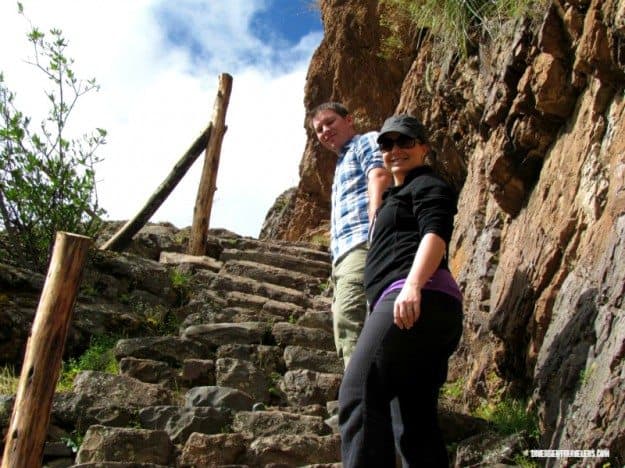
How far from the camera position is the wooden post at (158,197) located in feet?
30.4

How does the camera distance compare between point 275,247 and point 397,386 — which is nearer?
point 397,386

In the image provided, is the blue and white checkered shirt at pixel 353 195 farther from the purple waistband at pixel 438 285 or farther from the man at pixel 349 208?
the purple waistband at pixel 438 285

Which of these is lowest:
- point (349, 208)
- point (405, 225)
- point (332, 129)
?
point (405, 225)

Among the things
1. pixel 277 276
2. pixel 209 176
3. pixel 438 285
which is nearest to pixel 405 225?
pixel 438 285

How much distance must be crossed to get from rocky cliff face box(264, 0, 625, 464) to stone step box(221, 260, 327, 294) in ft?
7.26

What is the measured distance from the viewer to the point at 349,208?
4.29 m

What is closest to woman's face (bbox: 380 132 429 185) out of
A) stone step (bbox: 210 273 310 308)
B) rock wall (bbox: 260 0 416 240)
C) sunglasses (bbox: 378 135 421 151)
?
sunglasses (bbox: 378 135 421 151)

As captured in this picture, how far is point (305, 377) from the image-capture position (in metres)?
5.59

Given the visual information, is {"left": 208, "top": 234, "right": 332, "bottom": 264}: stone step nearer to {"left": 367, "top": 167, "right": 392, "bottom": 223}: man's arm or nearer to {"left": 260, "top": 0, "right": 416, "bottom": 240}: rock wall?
{"left": 260, "top": 0, "right": 416, "bottom": 240}: rock wall

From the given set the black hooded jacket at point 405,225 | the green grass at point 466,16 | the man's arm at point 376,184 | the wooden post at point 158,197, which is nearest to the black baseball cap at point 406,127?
the black hooded jacket at point 405,225

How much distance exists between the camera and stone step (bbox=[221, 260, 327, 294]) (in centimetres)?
862

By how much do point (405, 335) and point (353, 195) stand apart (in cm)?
133

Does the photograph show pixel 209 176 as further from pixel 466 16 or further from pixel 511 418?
pixel 511 418

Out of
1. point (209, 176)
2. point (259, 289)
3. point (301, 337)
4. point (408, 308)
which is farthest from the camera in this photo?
point (209, 176)
